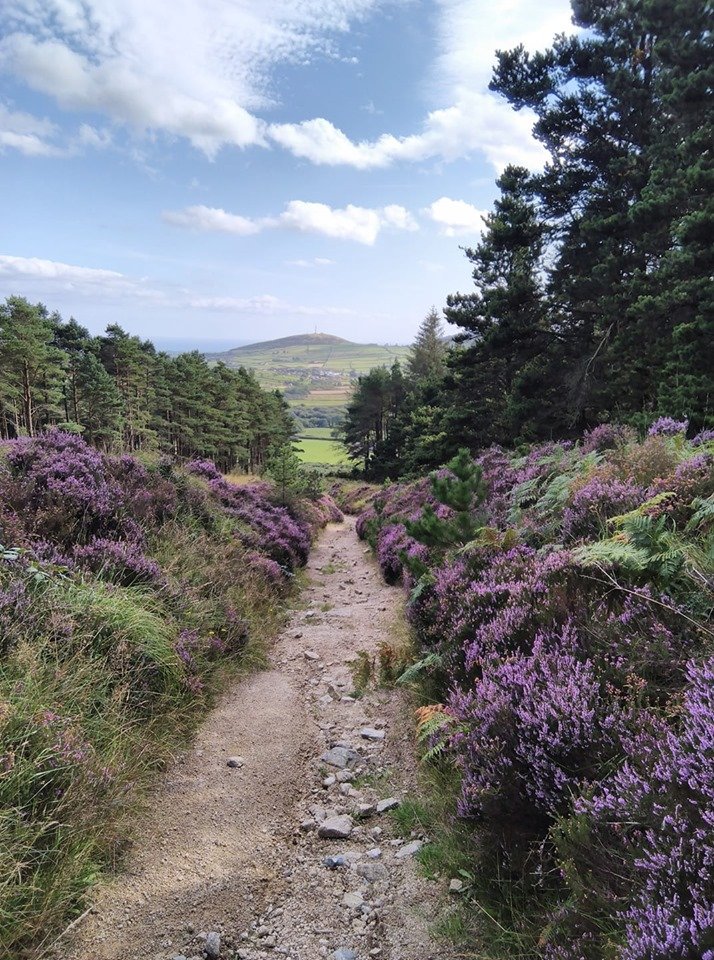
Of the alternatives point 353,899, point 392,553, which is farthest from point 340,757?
point 392,553

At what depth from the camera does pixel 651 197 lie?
13867mm

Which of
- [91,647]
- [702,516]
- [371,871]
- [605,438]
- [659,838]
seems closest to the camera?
[659,838]

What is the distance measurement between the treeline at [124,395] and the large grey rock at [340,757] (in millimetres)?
34400

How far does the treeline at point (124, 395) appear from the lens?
122 feet

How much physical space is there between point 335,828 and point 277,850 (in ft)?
1.39

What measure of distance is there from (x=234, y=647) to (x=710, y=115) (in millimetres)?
16335

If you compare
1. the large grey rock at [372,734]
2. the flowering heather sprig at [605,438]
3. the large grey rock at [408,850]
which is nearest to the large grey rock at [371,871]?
the large grey rock at [408,850]

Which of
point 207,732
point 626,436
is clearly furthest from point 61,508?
point 626,436

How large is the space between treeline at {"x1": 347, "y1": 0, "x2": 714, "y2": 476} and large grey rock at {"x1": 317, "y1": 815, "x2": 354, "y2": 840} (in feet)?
35.9

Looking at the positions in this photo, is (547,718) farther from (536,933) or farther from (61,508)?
(61,508)

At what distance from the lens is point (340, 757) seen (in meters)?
4.59

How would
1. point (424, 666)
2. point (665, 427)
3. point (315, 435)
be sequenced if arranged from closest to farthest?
point (424, 666)
point (665, 427)
point (315, 435)

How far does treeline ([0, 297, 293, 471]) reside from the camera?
3722 centimetres

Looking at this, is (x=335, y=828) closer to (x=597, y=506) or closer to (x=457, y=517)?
(x=597, y=506)
